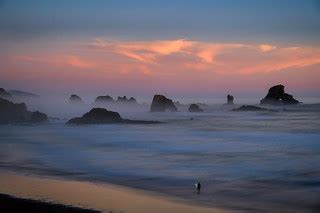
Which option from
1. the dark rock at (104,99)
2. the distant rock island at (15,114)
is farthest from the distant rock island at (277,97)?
the distant rock island at (15,114)

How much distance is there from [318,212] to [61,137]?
38.6 metres

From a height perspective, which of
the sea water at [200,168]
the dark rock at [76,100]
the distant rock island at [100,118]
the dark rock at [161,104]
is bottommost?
the sea water at [200,168]

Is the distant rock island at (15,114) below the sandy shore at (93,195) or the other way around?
the other way around

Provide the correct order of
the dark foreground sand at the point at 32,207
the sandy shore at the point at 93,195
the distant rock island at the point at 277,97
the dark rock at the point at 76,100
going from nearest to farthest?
the dark foreground sand at the point at 32,207 → the sandy shore at the point at 93,195 → the distant rock island at the point at 277,97 → the dark rock at the point at 76,100

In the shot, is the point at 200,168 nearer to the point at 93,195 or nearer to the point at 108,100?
the point at 93,195

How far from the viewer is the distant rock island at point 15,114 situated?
6228 centimetres

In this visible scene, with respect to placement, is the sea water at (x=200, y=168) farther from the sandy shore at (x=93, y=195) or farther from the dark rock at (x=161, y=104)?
the dark rock at (x=161, y=104)

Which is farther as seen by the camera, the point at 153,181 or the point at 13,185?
the point at 153,181

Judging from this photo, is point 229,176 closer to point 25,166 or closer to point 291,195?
point 291,195

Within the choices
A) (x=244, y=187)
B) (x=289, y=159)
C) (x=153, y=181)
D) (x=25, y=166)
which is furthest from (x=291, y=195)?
(x=25, y=166)

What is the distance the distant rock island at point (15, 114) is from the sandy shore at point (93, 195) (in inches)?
1878

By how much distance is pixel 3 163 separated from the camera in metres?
24.5

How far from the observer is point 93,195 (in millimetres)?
14297

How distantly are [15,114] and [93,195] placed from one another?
5489 cm
